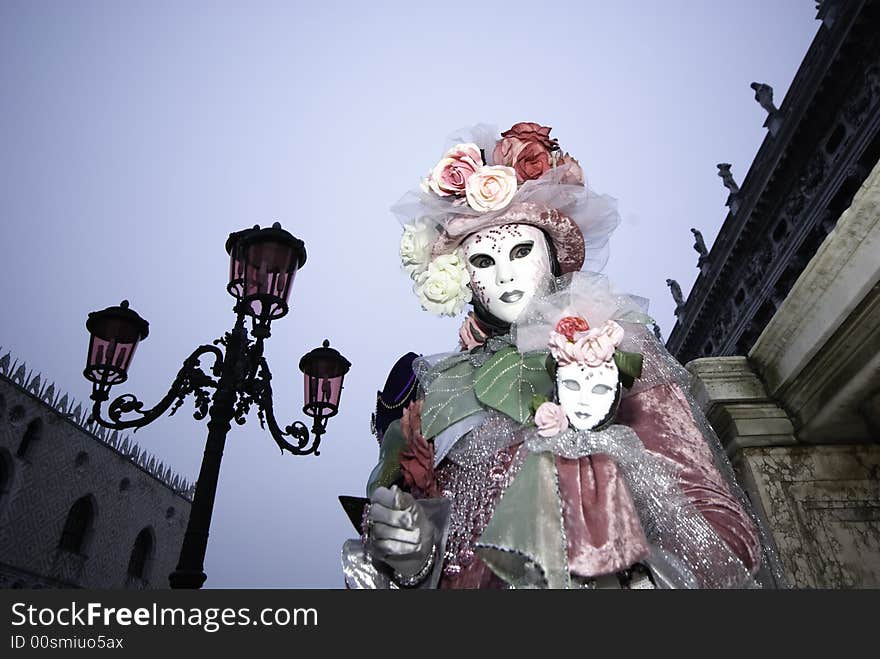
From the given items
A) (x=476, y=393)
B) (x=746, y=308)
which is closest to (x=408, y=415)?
(x=476, y=393)

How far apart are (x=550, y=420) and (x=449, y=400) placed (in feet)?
2.01

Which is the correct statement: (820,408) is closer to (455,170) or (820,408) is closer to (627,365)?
(627,365)

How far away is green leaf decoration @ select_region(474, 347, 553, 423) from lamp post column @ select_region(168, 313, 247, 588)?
2.06 m

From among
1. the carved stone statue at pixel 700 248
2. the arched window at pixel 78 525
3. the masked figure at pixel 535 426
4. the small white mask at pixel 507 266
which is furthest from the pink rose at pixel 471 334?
the arched window at pixel 78 525

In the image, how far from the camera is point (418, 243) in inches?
90.0

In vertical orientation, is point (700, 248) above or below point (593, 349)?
above

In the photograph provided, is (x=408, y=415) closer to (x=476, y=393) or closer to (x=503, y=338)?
(x=476, y=393)

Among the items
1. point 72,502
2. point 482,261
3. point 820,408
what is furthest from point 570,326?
point 72,502

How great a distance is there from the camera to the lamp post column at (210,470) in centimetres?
301

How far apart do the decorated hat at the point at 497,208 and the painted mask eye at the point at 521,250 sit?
0.35ft

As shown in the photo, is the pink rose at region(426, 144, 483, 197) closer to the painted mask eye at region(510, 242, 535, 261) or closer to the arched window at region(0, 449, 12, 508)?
the painted mask eye at region(510, 242, 535, 261)

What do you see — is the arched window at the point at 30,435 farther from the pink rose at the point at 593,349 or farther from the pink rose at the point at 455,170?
the pink rose at the point at 593,349

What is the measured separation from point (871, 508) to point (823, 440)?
26 centimetres

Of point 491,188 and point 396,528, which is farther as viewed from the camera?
point 491,188
